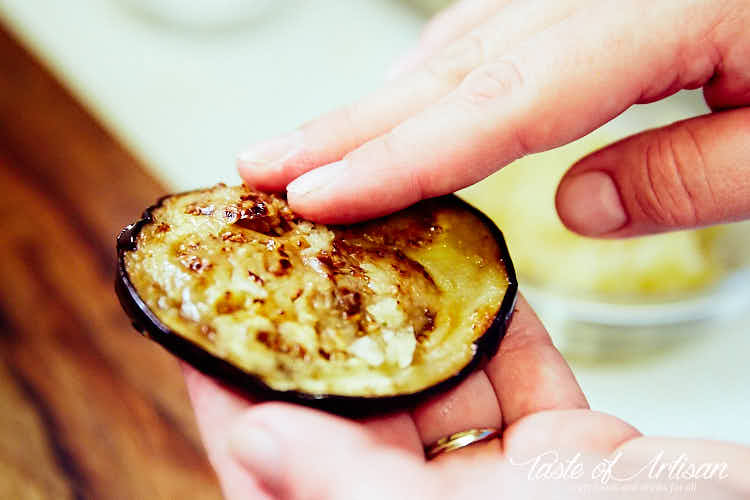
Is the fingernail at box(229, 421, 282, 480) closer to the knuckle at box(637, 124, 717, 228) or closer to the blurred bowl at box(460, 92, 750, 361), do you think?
the knuckle at box(637, 124, 717, 228)

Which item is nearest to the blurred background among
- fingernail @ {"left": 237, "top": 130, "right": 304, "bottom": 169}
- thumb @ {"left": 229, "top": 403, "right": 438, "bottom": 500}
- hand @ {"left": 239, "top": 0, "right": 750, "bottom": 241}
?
hand @ {"left": 239, "top": 0, "right": 750, "bottom": 241}

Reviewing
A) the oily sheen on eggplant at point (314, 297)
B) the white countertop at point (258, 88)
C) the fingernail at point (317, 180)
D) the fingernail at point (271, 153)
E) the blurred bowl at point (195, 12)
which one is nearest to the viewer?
the oily sheen on eggplant at point (314, 297)

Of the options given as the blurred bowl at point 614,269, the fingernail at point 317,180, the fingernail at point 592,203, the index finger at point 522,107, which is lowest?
the blurred bowl at point 614,269

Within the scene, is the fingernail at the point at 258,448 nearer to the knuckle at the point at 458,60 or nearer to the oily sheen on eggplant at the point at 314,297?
the oily sheen on eggplant at the point at 314,297

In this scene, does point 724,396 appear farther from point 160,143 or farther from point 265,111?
point 160,143

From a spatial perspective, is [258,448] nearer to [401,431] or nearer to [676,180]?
[401,431]

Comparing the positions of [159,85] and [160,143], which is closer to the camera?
[160,143]

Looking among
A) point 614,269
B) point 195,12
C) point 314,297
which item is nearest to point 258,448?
point 314,297

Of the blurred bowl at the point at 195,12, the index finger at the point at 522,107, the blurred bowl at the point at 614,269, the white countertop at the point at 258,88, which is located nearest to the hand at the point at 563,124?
the index finger at the point at 522,107

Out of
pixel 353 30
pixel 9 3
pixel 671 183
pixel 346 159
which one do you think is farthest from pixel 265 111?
pixel 671 183
